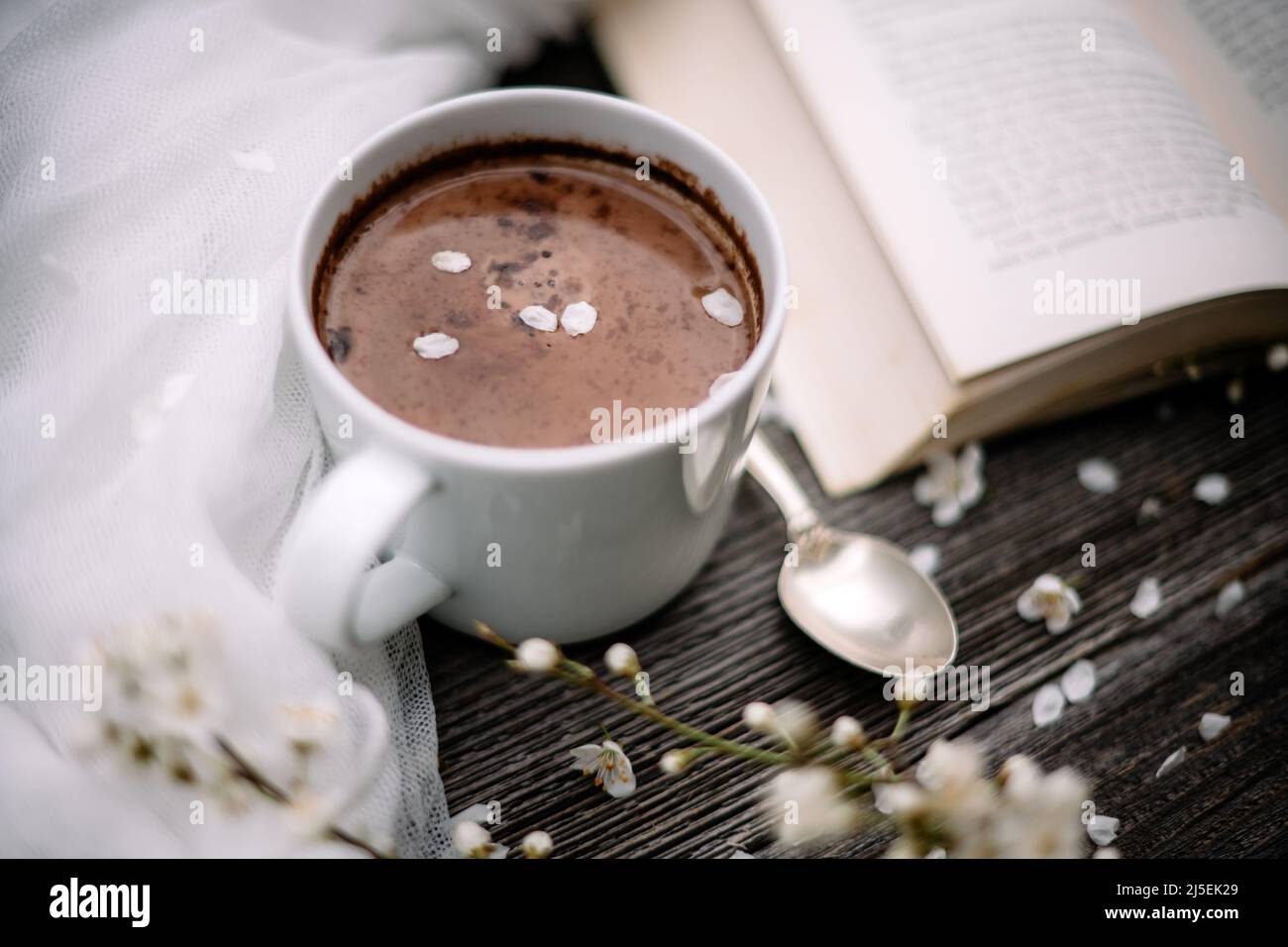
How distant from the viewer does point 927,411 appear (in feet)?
2.68

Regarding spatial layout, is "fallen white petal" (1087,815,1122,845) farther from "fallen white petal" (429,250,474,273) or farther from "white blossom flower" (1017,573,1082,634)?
"fallen white petal" (429,250,474,273)

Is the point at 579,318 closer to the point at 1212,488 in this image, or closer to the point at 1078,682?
the point at 1078,682

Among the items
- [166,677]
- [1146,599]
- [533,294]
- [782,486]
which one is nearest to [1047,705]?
[1146,599]

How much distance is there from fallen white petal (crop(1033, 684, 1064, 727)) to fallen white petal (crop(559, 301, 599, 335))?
17.6 inches

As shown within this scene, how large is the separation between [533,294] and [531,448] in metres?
0.13

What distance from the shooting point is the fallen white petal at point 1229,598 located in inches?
32.0

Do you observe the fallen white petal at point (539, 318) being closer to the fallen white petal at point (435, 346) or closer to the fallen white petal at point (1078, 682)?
the fallen white petal at point (435, 346)

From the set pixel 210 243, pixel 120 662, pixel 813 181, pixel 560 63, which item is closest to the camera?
pixel 120 662

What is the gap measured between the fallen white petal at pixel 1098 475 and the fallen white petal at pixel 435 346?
0.57 meters

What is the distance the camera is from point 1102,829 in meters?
0.70

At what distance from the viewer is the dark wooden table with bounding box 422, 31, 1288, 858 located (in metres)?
0.70
